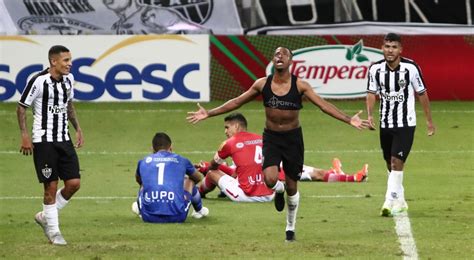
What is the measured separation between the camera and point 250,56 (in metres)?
31.5

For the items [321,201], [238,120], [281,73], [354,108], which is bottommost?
[354,108]

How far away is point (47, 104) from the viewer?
14.6m

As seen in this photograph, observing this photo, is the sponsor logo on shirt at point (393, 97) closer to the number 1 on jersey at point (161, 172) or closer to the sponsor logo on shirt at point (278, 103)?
the sponsor logo on shirt at point (278, 103)

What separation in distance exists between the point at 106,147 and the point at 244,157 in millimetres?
7872

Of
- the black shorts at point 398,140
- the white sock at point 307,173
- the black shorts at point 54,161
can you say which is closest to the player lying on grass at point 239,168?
the black shorts at point 398,140

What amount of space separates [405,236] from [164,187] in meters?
2.93

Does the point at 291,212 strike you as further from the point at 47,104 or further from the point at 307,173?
the point at 307,173

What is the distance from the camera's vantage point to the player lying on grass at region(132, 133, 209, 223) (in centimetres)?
1611

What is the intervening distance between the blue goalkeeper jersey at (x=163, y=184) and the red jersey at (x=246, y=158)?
1.72 metres

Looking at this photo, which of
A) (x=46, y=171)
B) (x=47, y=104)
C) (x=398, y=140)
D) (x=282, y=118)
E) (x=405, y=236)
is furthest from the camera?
(x=398, y=140)

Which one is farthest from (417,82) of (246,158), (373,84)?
(246,158)

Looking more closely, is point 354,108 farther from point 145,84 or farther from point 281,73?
point 281,73

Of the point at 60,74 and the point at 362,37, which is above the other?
the point at 60,74

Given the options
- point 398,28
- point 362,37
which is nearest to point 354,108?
point 362,37
